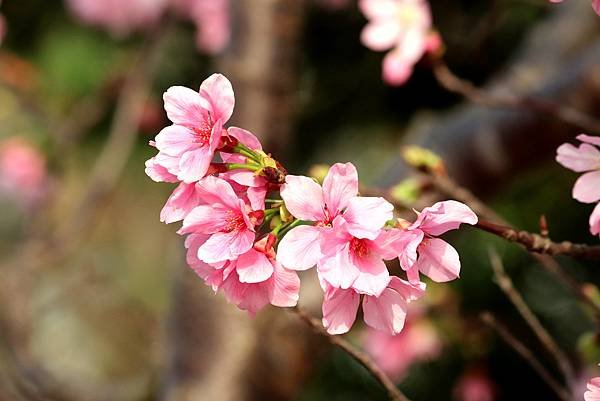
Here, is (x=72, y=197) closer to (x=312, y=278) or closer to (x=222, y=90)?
(x=312, y=278)

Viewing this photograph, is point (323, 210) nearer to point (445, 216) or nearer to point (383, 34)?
point (445, 216)

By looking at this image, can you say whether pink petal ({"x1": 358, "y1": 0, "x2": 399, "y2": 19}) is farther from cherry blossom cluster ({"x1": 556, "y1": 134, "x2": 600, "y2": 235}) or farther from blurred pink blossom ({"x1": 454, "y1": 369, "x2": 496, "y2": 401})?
blurred pink blossom ({"x1": 454, "y1": 369, "x2": 496, "y2": 401})

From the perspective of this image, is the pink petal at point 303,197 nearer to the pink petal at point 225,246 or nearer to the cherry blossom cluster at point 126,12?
the pink petal at point 225,246

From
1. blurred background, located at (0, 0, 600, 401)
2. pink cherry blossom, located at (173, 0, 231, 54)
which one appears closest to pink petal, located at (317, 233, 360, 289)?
blurred background, located at (0, 0, 600, 401)

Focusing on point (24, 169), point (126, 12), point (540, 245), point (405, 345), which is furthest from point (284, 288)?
point (126, 12)

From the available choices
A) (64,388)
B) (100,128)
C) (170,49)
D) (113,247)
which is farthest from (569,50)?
(113,247)

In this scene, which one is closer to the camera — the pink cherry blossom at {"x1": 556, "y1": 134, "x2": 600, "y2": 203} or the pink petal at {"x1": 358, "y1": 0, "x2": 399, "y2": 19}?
the pink cherry blossom at {"x1": 556, "y1": 134, "x2": 600, "y2": 203}
